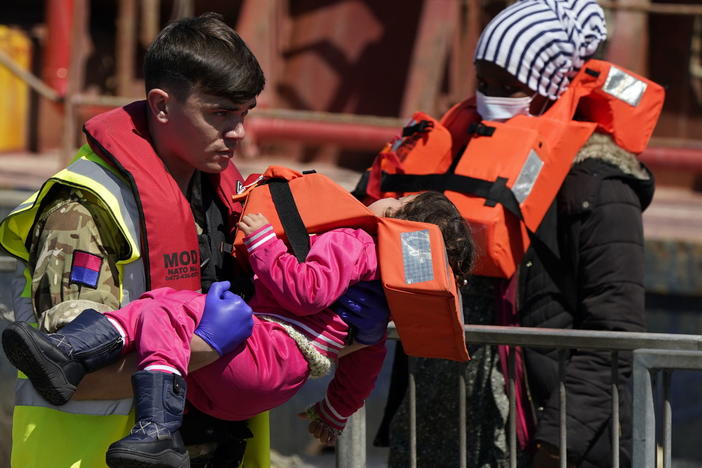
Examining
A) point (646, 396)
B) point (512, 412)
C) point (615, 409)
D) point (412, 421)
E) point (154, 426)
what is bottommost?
point (412, 421)

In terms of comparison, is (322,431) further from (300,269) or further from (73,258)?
(73,258)

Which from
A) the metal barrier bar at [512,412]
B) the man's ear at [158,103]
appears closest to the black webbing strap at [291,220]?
the man's ear at [158,103]

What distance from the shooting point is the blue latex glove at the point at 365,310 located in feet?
9.64

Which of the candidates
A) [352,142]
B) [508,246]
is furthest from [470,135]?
[352,142]

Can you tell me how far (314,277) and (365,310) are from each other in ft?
0.77

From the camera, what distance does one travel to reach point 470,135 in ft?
13.3

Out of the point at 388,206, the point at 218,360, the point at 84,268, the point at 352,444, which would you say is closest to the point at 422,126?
the point at 388,206

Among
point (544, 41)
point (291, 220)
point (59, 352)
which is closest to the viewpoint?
point (59, 352)

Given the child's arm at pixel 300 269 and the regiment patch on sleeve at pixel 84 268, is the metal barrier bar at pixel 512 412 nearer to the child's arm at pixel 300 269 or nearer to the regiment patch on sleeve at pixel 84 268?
the child's arm at pixel 300 269

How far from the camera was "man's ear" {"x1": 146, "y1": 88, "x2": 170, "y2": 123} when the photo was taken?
268cm

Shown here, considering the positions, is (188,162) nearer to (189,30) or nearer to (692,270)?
(189,30)

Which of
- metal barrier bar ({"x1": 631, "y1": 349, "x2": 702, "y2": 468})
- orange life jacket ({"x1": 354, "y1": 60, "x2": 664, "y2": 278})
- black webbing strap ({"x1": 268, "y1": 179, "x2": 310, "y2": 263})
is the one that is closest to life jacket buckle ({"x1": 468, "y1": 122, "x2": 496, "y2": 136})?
orange life jacket ({"x1": 354, "y1": 60, "x2": 664, "y2": 278})

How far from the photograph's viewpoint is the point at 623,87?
13.4 ft

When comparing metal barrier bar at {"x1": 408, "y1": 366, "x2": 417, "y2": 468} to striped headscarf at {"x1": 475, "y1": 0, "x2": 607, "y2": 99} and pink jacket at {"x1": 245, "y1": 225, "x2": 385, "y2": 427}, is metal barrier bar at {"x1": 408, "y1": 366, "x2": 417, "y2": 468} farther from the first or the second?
striped headscarf at {"x1": 475, "y1": 0, "x2": 607, "y2": 99}
